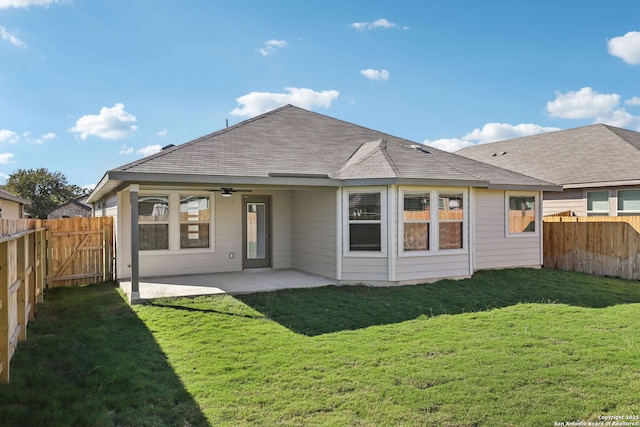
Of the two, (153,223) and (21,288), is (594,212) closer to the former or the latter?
(153,223)

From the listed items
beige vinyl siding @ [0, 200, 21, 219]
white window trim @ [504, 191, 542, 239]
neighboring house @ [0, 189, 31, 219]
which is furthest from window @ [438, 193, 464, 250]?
beige vinyl siding @ [0, 200, 21, 219]

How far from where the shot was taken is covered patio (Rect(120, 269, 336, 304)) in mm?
8281

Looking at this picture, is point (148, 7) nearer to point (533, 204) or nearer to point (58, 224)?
point (58, 224)

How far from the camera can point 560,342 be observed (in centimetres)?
538

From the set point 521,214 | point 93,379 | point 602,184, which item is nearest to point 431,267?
point 521,214

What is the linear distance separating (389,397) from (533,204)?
1002 centimetres

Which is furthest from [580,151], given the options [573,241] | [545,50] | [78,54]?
[78,54]

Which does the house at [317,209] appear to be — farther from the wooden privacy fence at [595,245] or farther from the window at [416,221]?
the wooden privacy fence at [595,245]

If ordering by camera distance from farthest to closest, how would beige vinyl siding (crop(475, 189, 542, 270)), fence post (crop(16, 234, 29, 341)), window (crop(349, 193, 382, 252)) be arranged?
1. beige vinyl siding (crop(475, 189, 542, 270))
2. window (crop(349, 193, 382, 252))
3. fence post (crop(16, 234, 29, 341))

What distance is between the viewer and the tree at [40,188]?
4688cm

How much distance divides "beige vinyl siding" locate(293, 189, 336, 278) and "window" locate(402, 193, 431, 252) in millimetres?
1650

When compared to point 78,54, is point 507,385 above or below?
below

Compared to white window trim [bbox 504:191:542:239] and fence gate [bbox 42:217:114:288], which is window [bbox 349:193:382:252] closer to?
white window trim [bbox 504:191:542:239]

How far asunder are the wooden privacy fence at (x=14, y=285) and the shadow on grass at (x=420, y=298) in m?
3.37
